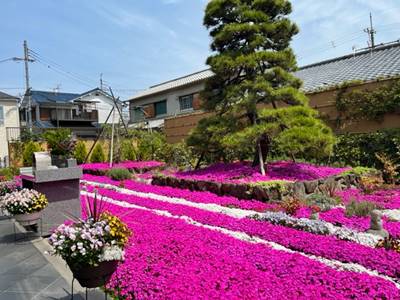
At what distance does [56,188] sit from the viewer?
17.3 feet

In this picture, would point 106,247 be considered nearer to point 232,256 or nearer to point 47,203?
point 232,256

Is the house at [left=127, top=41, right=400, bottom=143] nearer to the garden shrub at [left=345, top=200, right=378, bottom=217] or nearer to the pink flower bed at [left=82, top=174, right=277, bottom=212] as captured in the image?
the pink flower bed at [left=82, top=174, right=277, bottom=212]

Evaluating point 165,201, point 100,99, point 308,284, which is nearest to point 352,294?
point 308,284

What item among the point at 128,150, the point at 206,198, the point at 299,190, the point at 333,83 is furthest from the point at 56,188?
the point at 128,150

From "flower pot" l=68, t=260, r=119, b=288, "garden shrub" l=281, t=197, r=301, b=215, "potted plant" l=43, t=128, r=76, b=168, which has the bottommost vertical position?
"garden shrub" l=281, t=197, r=301, b=215

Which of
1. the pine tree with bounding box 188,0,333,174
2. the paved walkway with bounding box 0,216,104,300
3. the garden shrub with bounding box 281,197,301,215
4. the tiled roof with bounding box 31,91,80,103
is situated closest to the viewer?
the paved walkway with bounding box 0,216,104,300

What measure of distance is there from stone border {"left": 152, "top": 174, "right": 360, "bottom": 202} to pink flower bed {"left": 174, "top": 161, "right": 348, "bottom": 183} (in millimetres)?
225

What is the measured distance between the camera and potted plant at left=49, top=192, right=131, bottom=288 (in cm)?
253

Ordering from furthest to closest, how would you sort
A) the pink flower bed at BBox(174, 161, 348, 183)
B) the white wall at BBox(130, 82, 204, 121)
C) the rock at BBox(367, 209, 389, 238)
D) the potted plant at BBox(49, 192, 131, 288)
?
the white wall at BBox(130, 82, 204, 121) < the pink flower bed at BBox(174, 161, 348, 183) < the rock at BBox(367, 209, 389, 238) < the potted plant at BBox(49, 192, 131, 288)

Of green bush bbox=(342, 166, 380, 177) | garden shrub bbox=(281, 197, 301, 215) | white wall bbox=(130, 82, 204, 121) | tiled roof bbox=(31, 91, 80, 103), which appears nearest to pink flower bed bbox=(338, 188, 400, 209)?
green bush bbox=(342, 166, 380, 177)

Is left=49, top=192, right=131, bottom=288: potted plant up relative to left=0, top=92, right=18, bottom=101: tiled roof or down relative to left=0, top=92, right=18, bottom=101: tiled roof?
down

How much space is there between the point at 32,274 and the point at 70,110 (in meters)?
30.7

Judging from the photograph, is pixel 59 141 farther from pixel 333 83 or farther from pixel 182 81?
pixel 333 83

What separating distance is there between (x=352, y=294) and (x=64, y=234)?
7.82 ft
